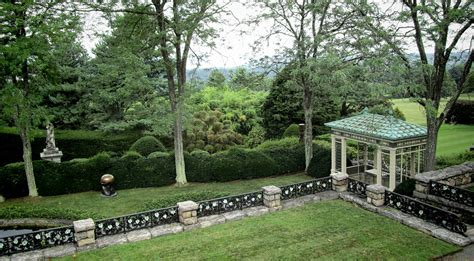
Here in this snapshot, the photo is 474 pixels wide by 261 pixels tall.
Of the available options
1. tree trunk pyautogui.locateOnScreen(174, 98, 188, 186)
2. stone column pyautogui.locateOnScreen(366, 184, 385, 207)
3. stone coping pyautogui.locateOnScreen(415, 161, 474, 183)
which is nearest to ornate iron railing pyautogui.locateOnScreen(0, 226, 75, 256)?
tree trunk pyautogui.locateOnScreen(174, 98, 188, 186)

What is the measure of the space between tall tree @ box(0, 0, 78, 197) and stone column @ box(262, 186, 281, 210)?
1012cm

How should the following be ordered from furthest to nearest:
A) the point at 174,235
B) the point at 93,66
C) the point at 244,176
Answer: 1. the point at 93,66
2. the point at 244,176
3. the point at 174,235

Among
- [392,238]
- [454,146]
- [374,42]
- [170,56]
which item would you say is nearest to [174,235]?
[392,238]

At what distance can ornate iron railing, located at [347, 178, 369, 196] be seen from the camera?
12703 millimetres

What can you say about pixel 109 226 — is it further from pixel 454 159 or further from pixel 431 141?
pixel 454 159

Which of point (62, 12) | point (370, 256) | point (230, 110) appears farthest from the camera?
point (230, 110)

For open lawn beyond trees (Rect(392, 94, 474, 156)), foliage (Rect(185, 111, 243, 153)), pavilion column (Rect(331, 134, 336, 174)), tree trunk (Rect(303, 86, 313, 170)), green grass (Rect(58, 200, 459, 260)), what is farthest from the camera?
foliage (Rect(185, 111, 243, 153))

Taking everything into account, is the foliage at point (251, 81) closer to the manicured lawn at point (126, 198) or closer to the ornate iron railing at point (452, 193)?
the manicured lawn at point (126, 198)

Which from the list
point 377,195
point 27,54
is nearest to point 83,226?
point 27,54

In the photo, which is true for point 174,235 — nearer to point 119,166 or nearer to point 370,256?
point 370,256

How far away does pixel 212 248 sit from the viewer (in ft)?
31.2

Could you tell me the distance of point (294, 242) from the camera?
976 centimetres

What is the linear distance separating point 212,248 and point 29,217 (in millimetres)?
7680

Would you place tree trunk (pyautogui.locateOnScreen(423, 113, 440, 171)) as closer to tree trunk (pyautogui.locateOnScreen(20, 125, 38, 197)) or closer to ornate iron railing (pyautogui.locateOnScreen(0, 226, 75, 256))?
ornate iron railing (pyautogui.locateOnScreen(0, 226, 75, 256))
